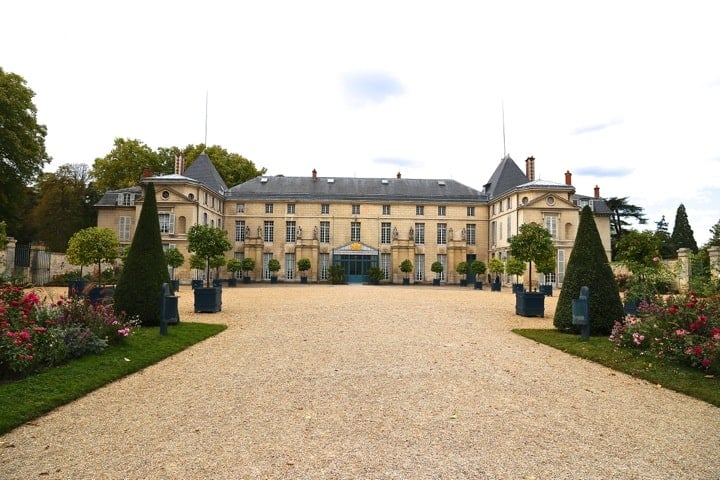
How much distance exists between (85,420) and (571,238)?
28120 mm

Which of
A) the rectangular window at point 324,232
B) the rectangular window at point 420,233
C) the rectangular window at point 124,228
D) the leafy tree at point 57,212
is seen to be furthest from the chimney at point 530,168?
the leafy tree at point 57,212

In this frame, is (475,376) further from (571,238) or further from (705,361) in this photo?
(571,238)

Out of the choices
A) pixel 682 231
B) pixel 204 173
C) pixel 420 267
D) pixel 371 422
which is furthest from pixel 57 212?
pixel 682 231

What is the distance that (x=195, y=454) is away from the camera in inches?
138

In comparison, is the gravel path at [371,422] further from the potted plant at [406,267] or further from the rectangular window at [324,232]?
the rectangular window at [324,232]

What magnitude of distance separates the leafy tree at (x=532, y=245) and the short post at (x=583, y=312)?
7392 mm

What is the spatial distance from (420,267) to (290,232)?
358 inches

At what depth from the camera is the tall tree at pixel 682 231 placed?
38.3m

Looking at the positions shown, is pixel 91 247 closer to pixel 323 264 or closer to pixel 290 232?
pixel 290 232

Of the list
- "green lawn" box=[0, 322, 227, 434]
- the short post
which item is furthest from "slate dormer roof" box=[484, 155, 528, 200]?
"green lawn" box=[0, 322, 227, 434]

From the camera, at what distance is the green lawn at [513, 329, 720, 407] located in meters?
5.39

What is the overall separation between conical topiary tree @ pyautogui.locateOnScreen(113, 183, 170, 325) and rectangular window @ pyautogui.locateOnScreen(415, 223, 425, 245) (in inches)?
980

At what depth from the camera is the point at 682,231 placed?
3884cm

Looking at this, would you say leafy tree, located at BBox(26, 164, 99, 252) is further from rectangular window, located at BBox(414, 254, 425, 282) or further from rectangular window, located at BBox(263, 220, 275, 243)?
rectangular window, located at BBox(414, 254, 425, 282)
